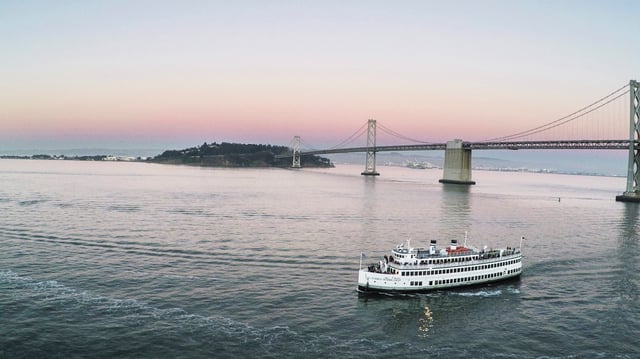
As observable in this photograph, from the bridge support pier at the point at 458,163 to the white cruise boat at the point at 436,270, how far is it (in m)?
116

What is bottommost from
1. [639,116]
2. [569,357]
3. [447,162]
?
[569,357]

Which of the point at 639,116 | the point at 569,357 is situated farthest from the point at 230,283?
the point at 639,116

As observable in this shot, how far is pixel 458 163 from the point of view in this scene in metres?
154

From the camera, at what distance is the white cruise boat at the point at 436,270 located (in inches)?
1328

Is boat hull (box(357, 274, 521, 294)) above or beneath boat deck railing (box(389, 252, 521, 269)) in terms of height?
beneath

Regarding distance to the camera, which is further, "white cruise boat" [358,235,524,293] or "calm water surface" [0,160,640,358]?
"white cruise boat" [358,235,524,293]

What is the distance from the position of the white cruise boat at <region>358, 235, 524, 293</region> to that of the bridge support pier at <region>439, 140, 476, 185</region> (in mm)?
116131

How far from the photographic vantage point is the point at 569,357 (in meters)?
24.5

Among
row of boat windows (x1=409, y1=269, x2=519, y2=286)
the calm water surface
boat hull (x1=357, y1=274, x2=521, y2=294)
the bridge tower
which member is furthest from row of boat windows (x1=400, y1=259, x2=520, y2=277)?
the bridge tower

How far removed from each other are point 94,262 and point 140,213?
27.8 meters

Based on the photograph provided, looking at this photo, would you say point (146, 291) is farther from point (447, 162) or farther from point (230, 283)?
point (447, 162)

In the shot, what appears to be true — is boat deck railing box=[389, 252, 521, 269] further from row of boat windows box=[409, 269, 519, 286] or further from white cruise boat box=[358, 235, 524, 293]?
row of boat windows box=[409, 269, 519, 286]

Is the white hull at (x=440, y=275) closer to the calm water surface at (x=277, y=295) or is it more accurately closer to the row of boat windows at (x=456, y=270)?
the row of boat windows at (x=456, y=270)

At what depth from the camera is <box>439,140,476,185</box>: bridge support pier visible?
15225 cm
